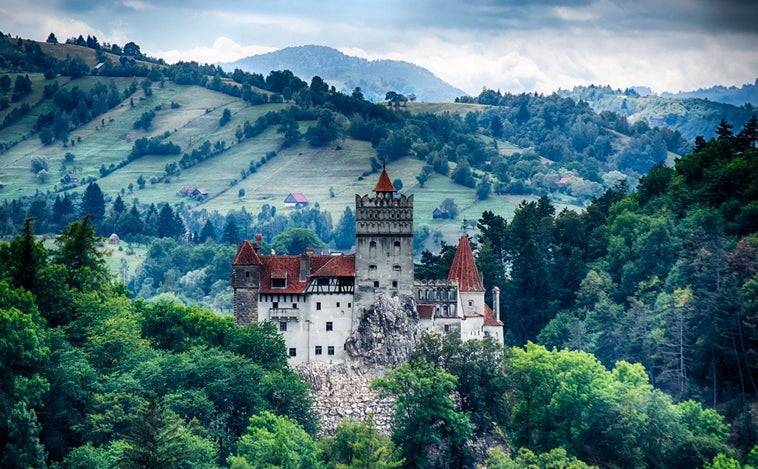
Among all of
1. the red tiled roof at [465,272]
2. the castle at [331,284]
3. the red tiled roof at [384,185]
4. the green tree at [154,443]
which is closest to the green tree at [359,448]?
the castle at [331,284]

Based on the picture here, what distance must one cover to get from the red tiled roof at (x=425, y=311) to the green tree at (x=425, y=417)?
5544 millimetres

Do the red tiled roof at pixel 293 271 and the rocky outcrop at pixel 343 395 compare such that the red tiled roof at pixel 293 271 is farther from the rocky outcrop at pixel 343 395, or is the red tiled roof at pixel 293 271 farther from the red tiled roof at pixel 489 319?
the red tiled roof at pixel 489 319

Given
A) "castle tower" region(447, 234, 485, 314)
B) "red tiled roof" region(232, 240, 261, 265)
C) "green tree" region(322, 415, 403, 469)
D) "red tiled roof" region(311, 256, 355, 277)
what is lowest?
"green tree" region(322, 415, 403, 469)

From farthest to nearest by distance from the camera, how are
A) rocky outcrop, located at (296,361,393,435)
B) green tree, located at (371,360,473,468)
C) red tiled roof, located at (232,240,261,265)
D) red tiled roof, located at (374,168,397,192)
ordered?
red tiled roof, located at (374,168,397,192), red tiled roof, located at (232,240,261,265), rocky outcrop, located at (296,361,393,435), green tree, located at (371,360,473,468)

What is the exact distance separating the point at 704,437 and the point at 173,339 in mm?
36470

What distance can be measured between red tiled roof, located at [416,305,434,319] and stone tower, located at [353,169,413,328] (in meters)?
2.30

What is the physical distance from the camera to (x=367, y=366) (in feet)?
314

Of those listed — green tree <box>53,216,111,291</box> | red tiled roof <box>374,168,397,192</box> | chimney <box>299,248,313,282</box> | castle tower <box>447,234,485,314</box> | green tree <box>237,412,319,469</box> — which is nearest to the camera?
green tree <box>237,412,319,469</box>

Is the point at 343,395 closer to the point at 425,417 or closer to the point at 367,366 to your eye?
the point at 367,366

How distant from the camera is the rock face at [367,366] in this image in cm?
9431

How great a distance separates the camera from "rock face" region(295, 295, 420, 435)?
309ft

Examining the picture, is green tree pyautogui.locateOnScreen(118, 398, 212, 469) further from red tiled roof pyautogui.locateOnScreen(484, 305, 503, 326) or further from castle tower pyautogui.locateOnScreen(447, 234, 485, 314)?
red tiled roof pyautogui.locateOnScreen(484, 305, 503, 326)

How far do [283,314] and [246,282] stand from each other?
135 inches

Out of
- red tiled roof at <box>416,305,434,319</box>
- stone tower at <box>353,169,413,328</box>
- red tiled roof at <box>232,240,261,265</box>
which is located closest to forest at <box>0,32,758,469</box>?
red tiled roof at <box>416,305,434,319</box>
